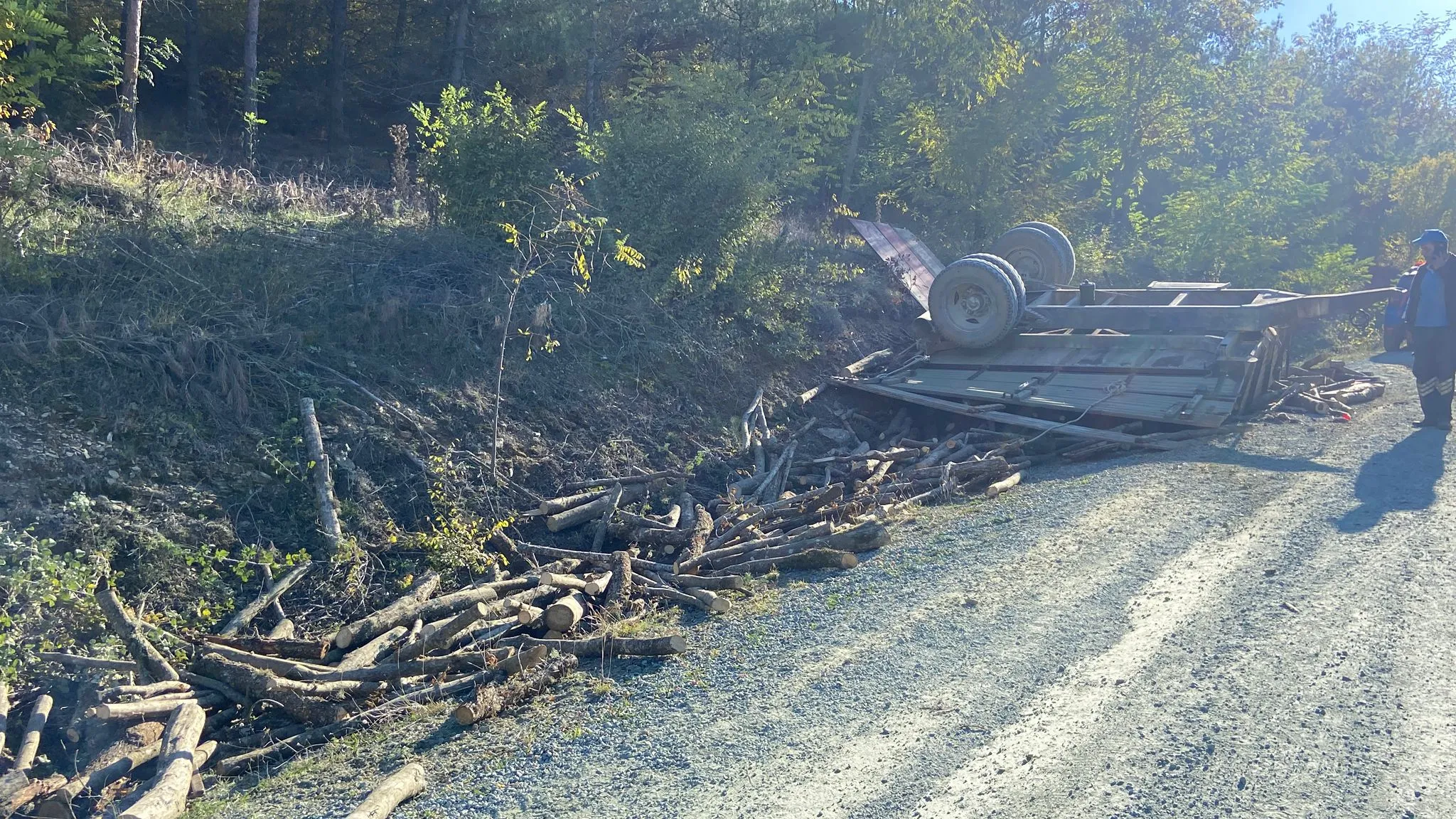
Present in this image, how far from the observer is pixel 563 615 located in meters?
6.05

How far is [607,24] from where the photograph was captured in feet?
61.7

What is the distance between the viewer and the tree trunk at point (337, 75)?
62.7 feet

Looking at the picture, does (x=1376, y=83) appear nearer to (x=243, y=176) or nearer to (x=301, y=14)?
(x=301, y=14)

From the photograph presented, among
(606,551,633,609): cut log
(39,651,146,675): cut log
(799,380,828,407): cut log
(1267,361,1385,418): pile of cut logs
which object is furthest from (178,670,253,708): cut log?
(1267,361,1385,418): pile of cut logs

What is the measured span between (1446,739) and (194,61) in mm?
20231

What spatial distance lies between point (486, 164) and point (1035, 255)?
27.9ft

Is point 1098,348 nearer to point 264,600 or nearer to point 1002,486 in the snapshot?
point 1002,486

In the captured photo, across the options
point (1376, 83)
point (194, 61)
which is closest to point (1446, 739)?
point (194, 61)

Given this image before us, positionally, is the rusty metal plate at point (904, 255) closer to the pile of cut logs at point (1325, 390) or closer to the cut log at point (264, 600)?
the pile of cut logs at point (1325, 390)

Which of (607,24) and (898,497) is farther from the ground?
(607,24)

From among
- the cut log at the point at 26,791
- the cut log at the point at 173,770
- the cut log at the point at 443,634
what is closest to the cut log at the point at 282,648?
the cut log at the point at 443,634

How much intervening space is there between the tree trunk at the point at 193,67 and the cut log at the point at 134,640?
48.0 ft

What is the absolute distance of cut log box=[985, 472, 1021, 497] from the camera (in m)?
9.02

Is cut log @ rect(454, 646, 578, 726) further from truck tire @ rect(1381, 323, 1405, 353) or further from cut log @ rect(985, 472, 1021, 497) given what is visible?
truck tire @ rect(1381, 323, 1405, 353)
